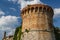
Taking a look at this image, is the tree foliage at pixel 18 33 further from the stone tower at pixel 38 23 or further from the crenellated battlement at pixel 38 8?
the crenellated battlement at pixel 38 8

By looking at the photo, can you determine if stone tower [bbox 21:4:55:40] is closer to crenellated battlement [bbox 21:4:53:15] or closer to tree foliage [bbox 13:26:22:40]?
crenellated battlement [bbox 21:4:53:15]

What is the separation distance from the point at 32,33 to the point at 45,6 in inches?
190

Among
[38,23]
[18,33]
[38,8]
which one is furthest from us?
[18,33]

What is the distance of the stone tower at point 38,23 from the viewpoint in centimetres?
2491

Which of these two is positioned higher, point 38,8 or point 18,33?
point 38,8

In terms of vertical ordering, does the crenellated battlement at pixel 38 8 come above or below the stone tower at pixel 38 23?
above

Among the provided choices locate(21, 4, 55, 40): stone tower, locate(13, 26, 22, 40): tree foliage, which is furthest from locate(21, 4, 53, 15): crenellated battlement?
locate(13, 26, 22, 40): tree foliage

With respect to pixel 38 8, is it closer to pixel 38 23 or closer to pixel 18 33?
pixel 38 23

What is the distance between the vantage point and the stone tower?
24.9m

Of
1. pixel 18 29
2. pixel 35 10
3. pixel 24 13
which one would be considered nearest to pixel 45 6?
pixel 35 10

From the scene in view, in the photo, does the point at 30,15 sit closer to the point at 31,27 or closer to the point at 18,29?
the point at 31,27

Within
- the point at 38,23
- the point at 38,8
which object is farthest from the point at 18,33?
the point at 38,8

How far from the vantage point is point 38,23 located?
25.1m

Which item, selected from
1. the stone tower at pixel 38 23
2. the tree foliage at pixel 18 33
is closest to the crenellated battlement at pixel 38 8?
the stone tower at pixel 38 23
